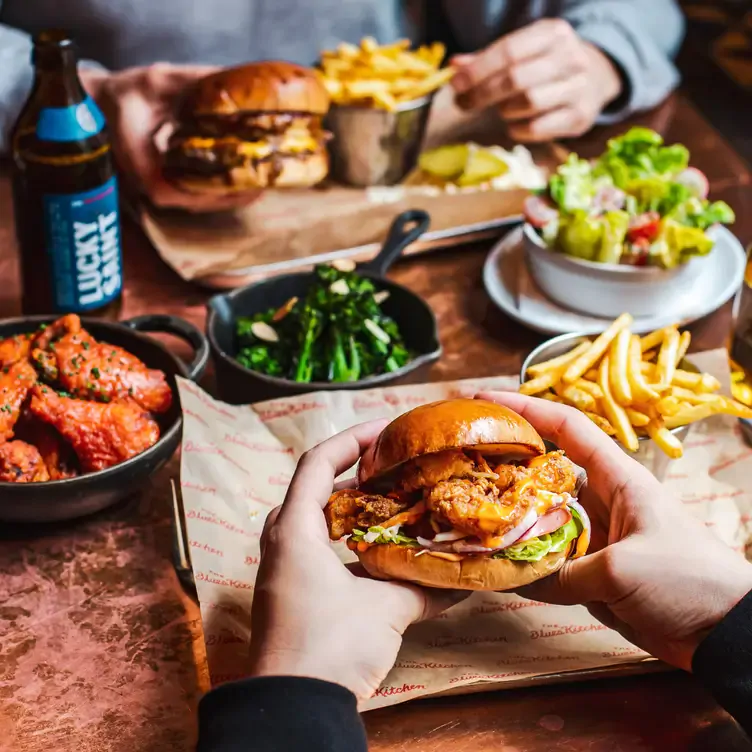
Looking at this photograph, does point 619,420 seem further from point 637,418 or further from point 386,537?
point 386,537

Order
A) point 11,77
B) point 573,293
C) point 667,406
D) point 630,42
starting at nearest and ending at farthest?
1. point 667,406
2. point 573,293
3. point 11,77
4. point 630,42

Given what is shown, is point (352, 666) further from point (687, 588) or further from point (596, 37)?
point (596, 37)

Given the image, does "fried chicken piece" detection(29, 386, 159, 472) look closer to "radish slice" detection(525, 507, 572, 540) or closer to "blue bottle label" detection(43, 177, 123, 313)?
"blue bottle label" detection(43, 177, 123, 313)

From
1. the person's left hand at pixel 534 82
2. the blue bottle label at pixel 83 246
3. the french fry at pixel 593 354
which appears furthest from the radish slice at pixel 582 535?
the person's left hand at pixel 534 82

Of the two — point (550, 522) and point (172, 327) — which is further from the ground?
point (550, 522)

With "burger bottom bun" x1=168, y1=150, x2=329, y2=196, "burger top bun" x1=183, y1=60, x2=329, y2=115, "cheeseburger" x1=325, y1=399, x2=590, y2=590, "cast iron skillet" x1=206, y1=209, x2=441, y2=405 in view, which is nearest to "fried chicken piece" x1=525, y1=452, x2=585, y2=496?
"cheeseburger" x1=325, y1=399, x2=590, y2=590

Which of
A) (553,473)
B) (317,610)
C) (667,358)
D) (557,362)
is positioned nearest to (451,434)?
(553,473)

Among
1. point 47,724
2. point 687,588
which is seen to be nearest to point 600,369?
point 687,588
